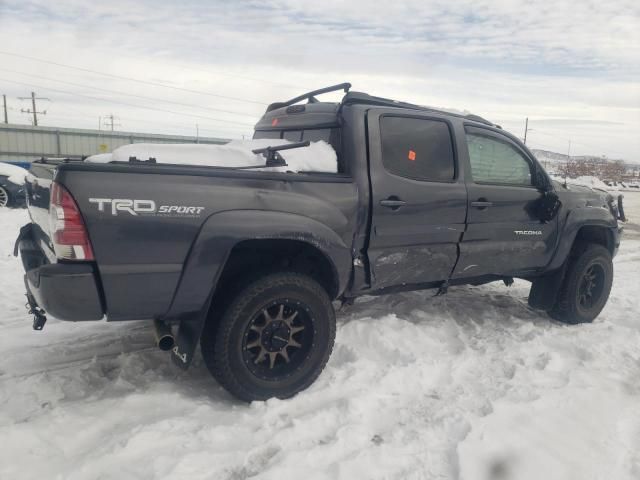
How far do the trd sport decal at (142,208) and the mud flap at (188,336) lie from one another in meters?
0.53

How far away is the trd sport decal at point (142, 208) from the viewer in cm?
262

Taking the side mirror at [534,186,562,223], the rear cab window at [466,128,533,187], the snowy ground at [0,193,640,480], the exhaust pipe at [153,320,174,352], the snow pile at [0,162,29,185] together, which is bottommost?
the snowy ground at [0,193,640,480]

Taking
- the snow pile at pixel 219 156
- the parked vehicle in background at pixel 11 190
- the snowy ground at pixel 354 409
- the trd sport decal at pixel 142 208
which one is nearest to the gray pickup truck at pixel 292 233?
the trd sport decal at pixel 142 208

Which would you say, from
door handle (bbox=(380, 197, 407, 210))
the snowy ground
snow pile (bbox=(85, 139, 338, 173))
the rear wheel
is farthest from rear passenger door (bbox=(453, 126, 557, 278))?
the rear wheel

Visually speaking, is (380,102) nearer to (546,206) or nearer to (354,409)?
(546,206)

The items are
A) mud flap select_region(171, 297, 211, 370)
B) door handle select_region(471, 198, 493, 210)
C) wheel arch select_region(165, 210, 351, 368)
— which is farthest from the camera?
door handle select_region(471, 198, 493, 210)

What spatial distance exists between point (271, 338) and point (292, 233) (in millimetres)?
660

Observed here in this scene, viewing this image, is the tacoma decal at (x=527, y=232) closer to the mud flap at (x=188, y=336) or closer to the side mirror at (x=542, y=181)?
the side mirror at (x=542, y=181)

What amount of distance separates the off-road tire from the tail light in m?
4.12

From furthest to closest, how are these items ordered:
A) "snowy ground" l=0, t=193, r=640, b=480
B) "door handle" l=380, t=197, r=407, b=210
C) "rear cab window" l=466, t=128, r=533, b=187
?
"rear cab window" l=466, t=128, r=533, b=187 < "door handle" l=380, t=197, r=407, b=210 < "snowy ground" l=0, t=193, r=640, b=480

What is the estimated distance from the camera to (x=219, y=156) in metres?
3.28

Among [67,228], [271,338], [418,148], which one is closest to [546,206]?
[418,148]

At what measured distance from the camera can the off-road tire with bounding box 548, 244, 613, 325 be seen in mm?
4840

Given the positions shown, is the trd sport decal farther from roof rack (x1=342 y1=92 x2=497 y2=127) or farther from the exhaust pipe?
roof rack (x1=342 y1=92 x2=497 y2=127)
